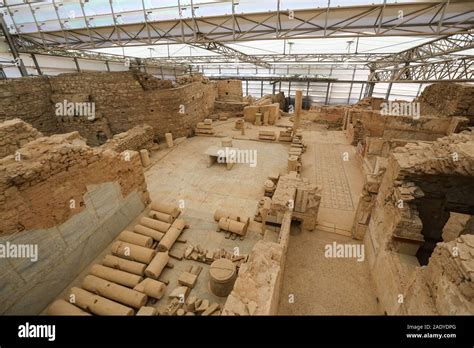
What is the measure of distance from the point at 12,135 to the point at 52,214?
11.3 ft

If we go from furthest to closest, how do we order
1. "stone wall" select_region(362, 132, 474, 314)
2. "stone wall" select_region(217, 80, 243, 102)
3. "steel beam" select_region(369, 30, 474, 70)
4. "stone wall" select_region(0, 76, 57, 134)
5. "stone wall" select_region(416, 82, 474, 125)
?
"stone wall" select_region(217, 80, 243, 102)
"stone wall" select_region(416, 82, 474, 125)
"stone wall" select_region(0, 76, 57, 134)
"steel beam" select_region(369, 30, 474, 70)
"stone wall" select_region(362, 132, 474, 314)

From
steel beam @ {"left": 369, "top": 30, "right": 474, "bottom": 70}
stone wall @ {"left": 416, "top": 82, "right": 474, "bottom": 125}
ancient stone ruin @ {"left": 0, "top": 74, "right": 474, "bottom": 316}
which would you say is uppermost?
steel beam @ {"left": 369, "top": 30, "right": 474, "bottom": 70}

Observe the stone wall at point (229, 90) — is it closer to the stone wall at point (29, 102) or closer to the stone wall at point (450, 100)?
the stone wall at point (29, 102)

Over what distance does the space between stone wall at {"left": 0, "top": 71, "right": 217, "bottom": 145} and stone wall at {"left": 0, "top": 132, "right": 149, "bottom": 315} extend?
6065mm

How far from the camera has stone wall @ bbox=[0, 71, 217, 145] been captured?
32.9 feet

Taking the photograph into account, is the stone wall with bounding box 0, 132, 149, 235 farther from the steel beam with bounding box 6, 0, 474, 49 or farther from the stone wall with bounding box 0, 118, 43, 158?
the steel beam with bounding box 6, 0, 474, 49

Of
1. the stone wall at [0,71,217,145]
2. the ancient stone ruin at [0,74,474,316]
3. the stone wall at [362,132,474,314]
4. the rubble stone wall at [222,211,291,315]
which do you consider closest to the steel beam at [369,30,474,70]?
the ancient stone ruin at [0,74,474,316]

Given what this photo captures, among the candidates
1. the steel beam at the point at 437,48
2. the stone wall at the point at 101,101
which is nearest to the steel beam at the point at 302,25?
the steel beam at the point at 437,48
